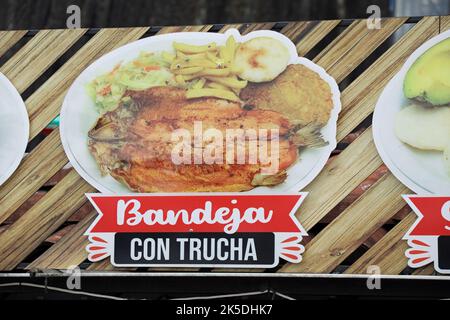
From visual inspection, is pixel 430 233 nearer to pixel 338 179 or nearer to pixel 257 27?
pixel 338 179

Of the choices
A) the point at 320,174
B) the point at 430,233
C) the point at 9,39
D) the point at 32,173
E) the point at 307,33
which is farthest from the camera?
the point at 9,39

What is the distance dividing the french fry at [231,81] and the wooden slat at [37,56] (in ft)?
2.26

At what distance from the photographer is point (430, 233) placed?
3625mm

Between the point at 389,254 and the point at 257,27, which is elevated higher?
the point at 257,27

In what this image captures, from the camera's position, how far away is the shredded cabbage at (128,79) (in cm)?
388

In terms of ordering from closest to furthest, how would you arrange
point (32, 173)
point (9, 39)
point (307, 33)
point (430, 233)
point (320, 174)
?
point (430, 233) → point (320, 174) → point (307, 33) → point (32, 173) → point (9, 39)

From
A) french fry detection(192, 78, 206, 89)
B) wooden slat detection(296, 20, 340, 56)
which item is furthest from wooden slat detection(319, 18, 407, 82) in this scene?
french fry detection(192, 78, 206, 89)

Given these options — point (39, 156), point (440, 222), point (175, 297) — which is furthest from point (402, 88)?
point (39, 156)

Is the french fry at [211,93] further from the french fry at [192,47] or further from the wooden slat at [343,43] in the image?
the wooden slat at [343,43]

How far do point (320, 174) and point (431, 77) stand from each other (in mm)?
630
